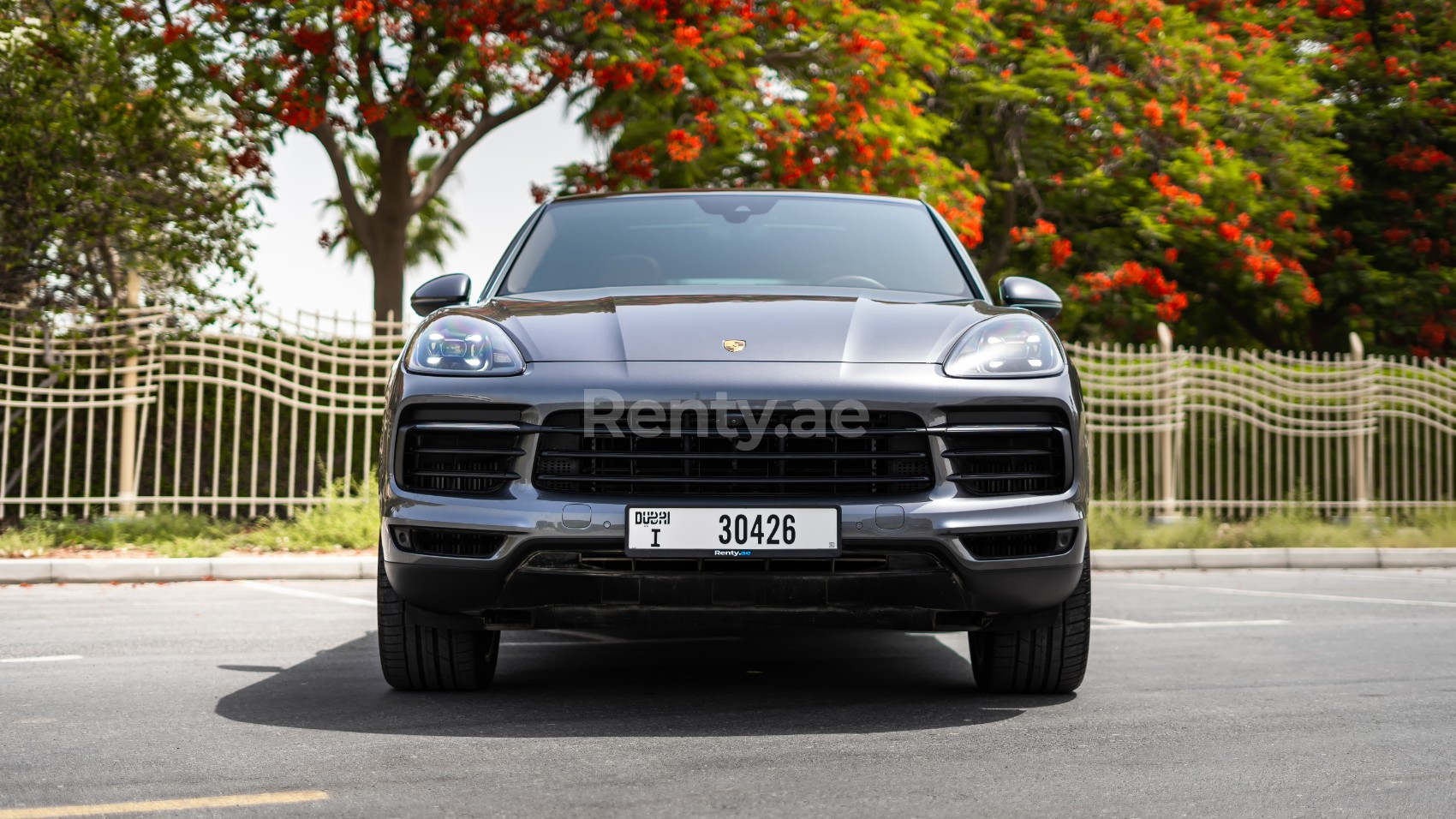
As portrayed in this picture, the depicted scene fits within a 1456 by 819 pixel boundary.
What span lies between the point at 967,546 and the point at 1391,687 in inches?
81.1

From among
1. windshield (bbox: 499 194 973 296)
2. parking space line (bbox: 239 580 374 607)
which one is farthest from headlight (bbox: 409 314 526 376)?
parking space line (bbox: 239 580 374 607)

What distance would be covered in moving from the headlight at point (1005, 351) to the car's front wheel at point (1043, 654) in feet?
2.14

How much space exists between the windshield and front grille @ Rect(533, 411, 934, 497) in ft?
3.52

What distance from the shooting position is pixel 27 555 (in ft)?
31.9

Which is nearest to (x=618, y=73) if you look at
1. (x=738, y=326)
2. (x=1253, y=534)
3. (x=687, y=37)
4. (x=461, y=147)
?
(x=687, y=37)

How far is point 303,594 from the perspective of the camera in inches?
332

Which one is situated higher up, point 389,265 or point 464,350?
point 389,265

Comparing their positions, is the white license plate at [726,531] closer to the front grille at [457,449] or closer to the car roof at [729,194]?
the front grille at [457,449]

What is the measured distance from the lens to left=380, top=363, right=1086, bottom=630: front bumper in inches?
150

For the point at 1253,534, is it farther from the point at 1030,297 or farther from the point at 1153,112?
the point at 1030,297

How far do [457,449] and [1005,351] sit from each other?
1.59 metres

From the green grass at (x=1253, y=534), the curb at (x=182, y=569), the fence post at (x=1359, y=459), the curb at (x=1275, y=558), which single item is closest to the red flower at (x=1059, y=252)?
the fence post at (x=1359, y=459)

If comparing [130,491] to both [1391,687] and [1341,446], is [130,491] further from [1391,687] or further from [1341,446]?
[1341,446]

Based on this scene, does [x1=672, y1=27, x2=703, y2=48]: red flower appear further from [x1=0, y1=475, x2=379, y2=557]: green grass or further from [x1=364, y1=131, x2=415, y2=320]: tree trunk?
[x1=0, y1=475, x2=379, y2=557]: green grass
